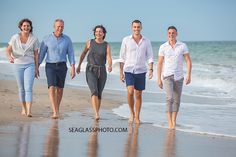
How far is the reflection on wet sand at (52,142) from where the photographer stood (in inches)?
279

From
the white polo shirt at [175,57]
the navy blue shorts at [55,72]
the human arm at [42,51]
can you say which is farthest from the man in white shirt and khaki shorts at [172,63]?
the human arm at [42,51]

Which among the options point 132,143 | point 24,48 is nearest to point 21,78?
point 24,48

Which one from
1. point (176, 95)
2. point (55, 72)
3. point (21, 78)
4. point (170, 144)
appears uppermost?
point (55, 72)

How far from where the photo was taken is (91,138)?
8469 mm

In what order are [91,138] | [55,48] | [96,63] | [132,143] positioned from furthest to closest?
[96,63], [55,48], [91,138], [132,143]

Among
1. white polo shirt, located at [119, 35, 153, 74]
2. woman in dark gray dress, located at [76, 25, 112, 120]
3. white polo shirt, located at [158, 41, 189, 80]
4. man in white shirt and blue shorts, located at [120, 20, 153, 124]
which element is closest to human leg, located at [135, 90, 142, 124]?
man in white shirt and blue shorts, located at [120, 20, 153, 124]

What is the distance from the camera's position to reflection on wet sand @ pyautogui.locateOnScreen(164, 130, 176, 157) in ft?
24.7

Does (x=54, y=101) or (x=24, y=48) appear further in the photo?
(x=54, y=101)

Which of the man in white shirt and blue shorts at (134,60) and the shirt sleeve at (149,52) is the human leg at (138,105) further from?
the shirt sleeve at (149,52)

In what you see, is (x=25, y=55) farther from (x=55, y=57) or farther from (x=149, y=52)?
(x=149, y=52)

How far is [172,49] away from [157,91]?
863cm

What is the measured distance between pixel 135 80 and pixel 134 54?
0.47 m

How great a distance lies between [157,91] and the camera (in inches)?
732

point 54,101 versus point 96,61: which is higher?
point 96,61
